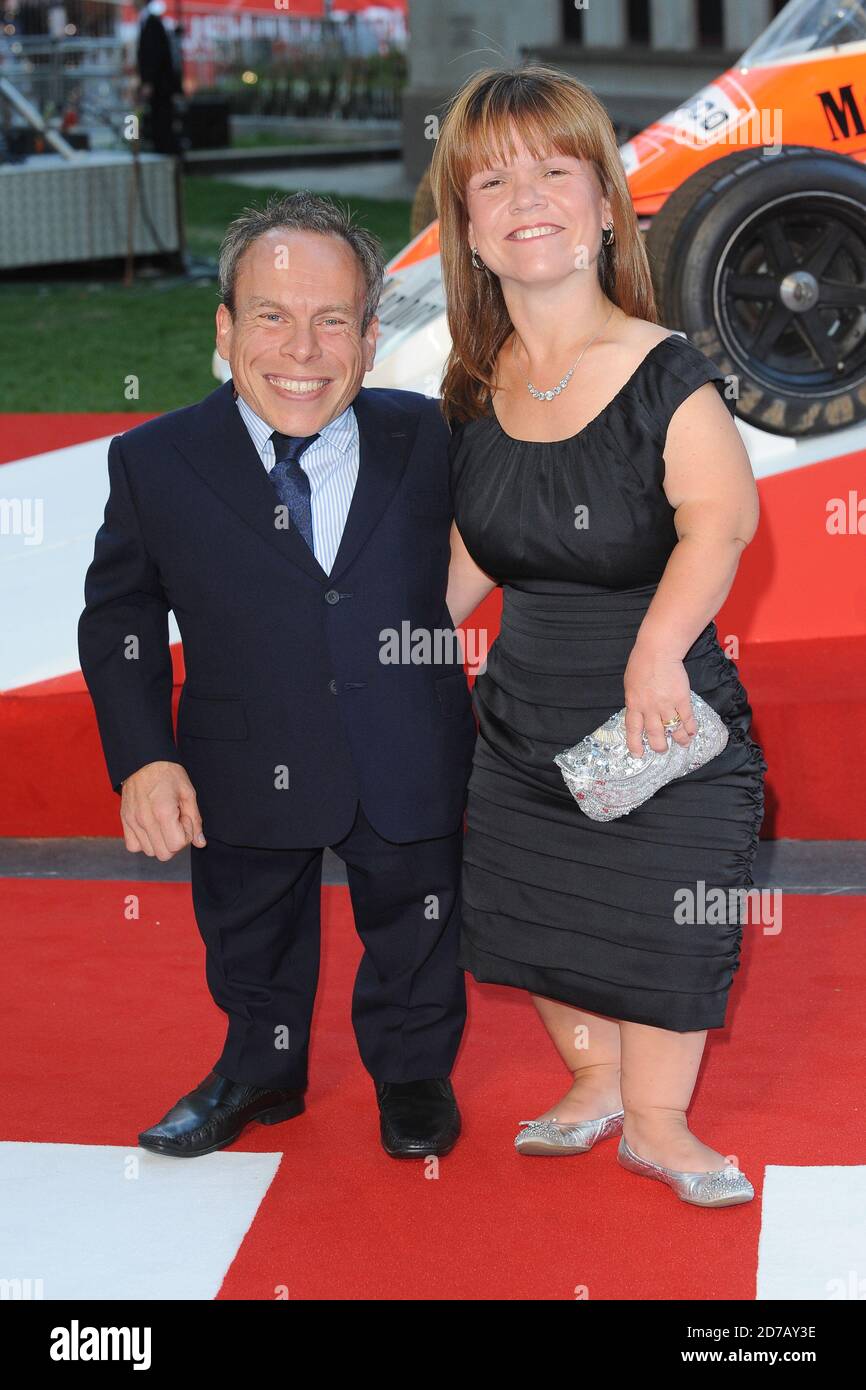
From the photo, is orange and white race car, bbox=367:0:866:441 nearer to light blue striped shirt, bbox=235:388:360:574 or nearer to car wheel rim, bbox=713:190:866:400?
car wheel rim, bbox=713:190:866:400

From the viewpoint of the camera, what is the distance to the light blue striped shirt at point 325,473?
8.23 feet

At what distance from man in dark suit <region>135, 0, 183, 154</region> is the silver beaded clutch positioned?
12733 millimetres

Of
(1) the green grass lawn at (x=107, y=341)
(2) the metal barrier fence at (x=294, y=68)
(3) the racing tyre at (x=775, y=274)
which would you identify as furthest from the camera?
(2) the metal barrier fence at (x=294, y=68)

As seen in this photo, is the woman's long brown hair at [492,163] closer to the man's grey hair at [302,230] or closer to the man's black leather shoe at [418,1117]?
the man's grey hair at [302,230]

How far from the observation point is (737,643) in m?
4.22

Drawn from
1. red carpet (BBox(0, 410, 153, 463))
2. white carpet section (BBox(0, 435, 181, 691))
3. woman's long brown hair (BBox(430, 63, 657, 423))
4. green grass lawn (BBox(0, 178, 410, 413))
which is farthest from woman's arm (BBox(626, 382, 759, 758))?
green grass lawn (BBox(0, 178, 410, 413))

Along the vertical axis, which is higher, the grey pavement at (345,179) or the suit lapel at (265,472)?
the grey pavement at (345,179)

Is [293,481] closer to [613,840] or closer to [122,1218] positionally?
[613,840]

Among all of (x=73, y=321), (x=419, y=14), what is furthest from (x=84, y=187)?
(x=419, y=14)

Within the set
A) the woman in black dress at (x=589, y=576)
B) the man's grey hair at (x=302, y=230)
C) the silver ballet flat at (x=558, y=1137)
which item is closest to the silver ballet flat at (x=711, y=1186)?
the woman in black dress at (x=589, y=576)

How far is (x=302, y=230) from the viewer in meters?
2.44

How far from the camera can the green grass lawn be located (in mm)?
8383
